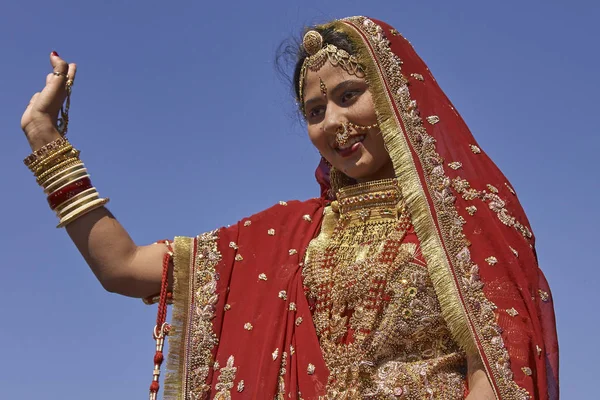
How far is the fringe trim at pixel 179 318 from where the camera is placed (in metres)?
4.25

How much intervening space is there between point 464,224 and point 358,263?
468 millimetres

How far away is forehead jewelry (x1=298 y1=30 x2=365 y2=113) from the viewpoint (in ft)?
14.7

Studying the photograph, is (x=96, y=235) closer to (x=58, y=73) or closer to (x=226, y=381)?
(x=58, y=73)

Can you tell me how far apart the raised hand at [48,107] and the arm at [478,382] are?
Result: 6.37 ft

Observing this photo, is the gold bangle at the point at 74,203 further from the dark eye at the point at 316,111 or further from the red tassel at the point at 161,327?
the dark eye at the point at 316,111

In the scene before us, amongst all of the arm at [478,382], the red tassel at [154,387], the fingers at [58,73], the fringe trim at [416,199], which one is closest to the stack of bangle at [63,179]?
the fingers at [58,73]

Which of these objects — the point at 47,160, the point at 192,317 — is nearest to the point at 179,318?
the point at 192,317

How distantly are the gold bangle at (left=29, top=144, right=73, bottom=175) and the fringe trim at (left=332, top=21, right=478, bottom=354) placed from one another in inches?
53.0

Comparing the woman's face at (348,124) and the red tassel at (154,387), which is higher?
the woman's face at (348,124)

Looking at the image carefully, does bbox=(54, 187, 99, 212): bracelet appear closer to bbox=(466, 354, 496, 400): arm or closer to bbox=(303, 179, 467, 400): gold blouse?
bbox=(303, 179, 467, 400): gold blouse

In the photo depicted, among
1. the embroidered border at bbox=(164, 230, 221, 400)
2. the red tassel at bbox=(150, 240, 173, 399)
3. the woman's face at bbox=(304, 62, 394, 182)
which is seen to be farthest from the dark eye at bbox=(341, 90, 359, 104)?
the red tassel at bbox=(150, 240, 173, 399)

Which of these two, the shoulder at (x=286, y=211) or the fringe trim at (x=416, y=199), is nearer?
the fringe trim at (x=416, y=199)

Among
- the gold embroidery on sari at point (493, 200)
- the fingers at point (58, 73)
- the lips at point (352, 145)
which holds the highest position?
the fingers at point (58, 73)

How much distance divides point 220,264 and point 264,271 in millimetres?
215
